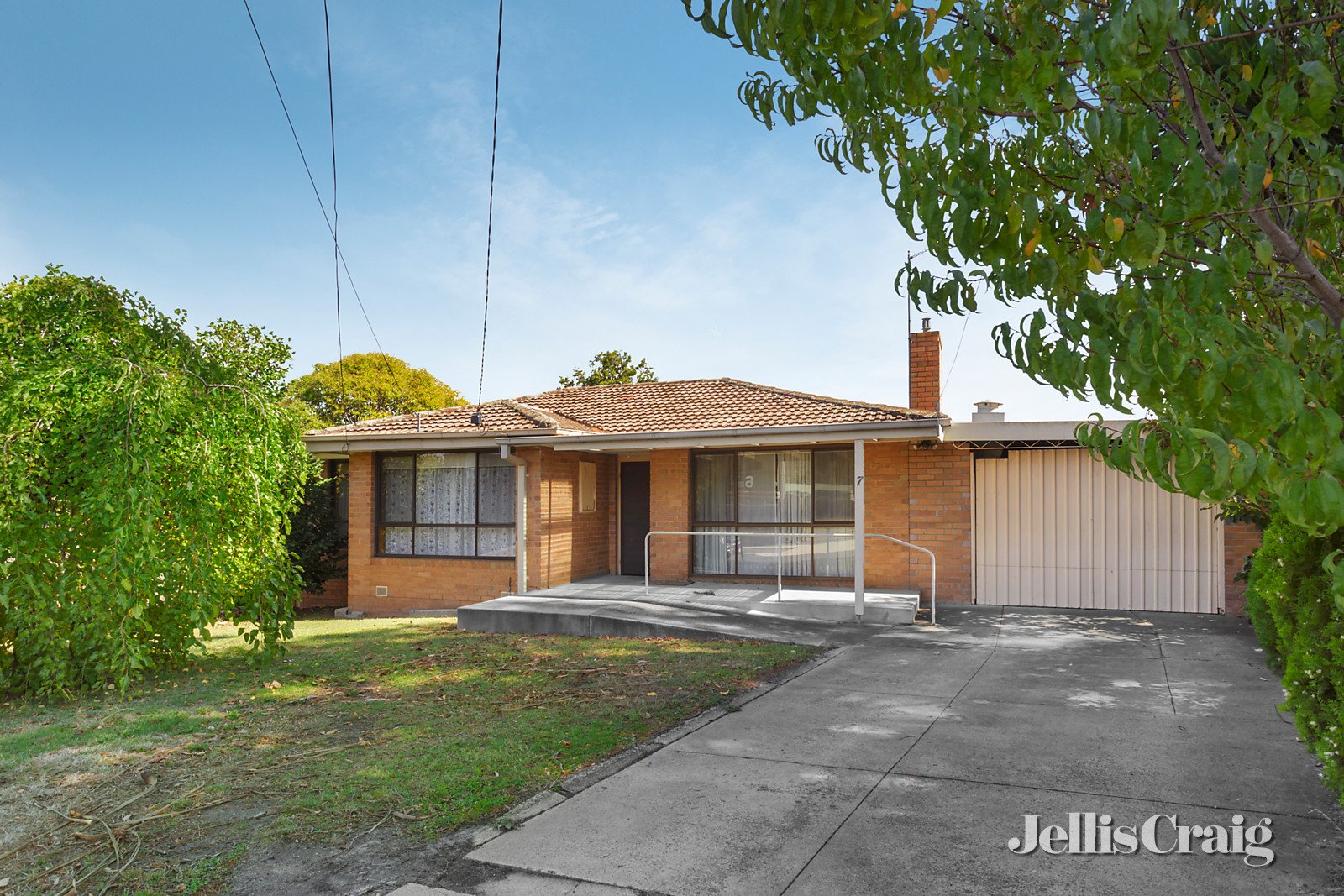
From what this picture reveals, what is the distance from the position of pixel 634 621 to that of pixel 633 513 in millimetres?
4863

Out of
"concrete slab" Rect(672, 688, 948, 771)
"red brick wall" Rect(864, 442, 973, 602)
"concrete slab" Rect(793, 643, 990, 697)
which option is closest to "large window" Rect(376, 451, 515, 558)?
"red brick wall" Rect(864, 442, 973, 602)

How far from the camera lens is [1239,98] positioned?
282 centimetres

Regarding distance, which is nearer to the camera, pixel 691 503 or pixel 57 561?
pixel 57 561

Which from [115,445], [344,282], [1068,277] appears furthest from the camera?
[344,282]

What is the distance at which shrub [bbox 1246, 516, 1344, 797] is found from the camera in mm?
3664

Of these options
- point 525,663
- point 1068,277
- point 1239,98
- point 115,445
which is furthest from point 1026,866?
point 115,445

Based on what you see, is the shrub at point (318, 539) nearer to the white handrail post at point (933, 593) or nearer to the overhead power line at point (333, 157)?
the overhead power line at point (333, 157)

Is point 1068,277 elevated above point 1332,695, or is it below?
above

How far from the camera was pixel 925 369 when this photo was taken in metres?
12.9

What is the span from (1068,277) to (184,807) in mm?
4840

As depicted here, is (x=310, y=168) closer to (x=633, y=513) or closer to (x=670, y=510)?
(x=670, y=510)

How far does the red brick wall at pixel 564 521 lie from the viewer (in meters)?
12.7

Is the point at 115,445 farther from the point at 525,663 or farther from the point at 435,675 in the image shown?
the point at 525,663

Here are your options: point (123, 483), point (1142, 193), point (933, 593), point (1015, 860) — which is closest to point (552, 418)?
point (933, 593)
